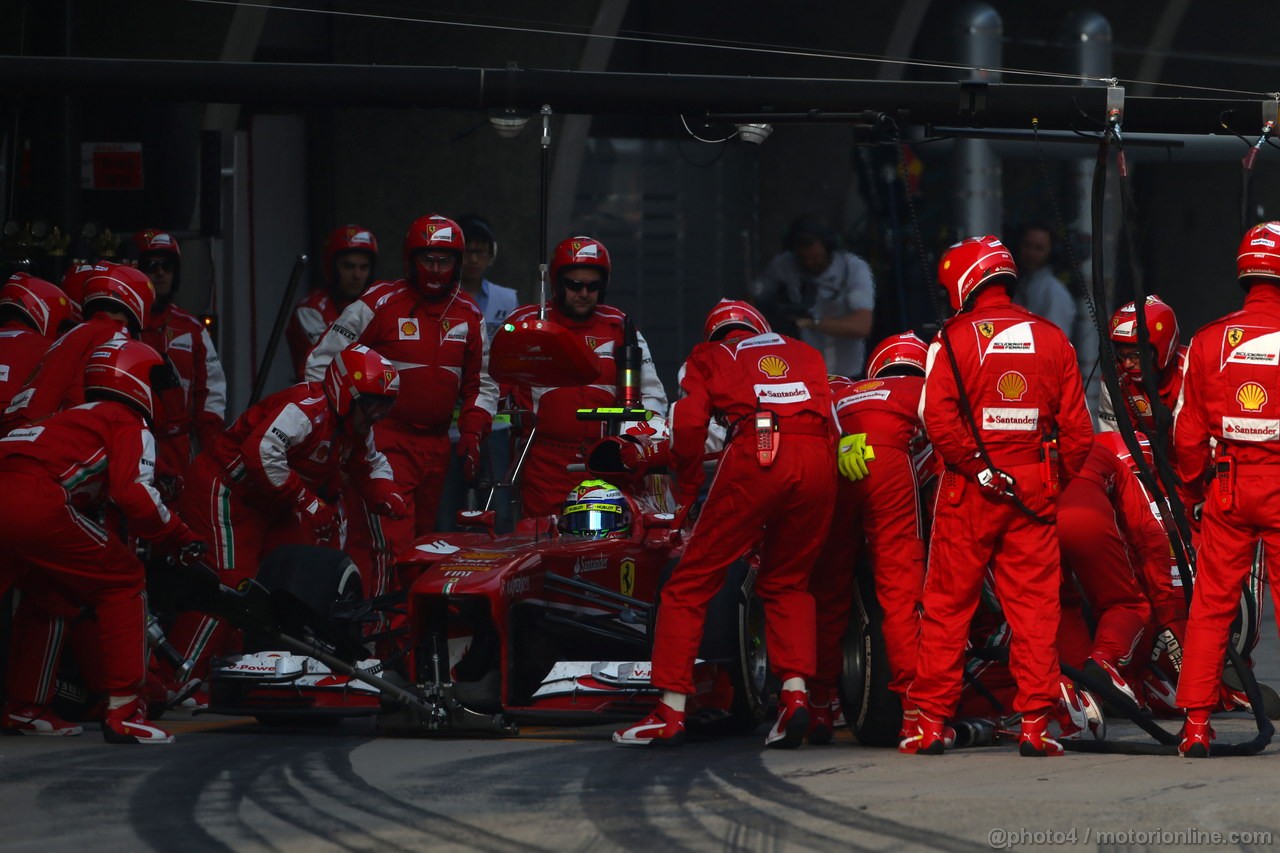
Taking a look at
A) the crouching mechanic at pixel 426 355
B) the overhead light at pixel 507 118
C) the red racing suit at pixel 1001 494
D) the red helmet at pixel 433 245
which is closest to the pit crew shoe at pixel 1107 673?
the red racing suit at pixel 1001 494

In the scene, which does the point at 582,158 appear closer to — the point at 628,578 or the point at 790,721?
the point at 628,578

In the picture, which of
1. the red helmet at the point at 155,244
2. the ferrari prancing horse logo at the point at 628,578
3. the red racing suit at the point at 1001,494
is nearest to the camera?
the red racing suit at the point at 1001,494

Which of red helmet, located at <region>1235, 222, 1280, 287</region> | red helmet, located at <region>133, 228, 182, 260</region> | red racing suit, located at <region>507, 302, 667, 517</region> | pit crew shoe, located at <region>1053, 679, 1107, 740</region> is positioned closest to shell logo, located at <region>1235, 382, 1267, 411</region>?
red helmet, located at <region>1235, 222, 1280, 287</region>

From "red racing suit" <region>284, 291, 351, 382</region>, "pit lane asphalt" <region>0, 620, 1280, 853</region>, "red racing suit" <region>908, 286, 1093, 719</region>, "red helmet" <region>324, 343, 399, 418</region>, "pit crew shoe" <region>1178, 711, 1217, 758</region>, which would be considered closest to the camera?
"pit lane asphalt" <region>0, 620, 1280, 853</region>

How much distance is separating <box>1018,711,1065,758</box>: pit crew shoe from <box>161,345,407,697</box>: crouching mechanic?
3.31 m

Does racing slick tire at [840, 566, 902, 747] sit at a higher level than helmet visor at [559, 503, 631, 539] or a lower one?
lower

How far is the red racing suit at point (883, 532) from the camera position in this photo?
780 centimetres

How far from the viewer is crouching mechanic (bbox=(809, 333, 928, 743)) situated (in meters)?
7.80

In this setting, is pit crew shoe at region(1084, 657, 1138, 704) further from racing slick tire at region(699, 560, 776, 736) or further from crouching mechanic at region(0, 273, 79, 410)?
crouching mechanic at region(0, 273, 79, 410)

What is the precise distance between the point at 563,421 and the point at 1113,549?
309 centimetres

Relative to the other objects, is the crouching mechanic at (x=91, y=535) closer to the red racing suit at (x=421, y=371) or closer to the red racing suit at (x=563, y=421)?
the red racing suit at (x=421, y=371)

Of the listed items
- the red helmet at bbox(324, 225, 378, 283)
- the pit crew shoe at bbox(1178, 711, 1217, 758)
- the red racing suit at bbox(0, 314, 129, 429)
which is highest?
the red helmet at bbox(324, 225, 378, 283)
